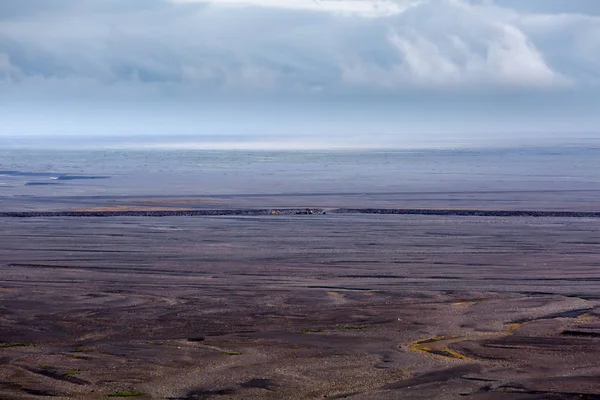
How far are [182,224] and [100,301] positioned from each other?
19254mm

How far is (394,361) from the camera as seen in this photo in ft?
57.2

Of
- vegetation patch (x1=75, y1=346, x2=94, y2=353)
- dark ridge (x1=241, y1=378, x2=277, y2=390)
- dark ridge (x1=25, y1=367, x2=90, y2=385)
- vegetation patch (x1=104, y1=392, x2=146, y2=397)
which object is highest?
vegetation patch (x1=75, y1=346, x2=94, y2=353)

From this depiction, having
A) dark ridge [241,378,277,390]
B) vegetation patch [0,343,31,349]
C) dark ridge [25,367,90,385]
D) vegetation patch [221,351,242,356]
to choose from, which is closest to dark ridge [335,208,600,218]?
vegetation patch [221,351,242,356]

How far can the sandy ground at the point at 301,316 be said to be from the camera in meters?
16.0

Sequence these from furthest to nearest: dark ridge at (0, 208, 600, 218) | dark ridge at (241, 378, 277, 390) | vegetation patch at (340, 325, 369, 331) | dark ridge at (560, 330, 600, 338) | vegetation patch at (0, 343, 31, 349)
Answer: dark ridge at (0, 208, 600, 218) → vegetation patch at (340, 325, 369, 331) → dark ridge at (560, 330, 600, 338) → vegetation patch at (0, 343, 31, 349) → dark ridge at (241, 378, 277, 390)

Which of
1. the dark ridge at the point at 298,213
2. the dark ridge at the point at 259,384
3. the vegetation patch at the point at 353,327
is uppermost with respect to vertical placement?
the dark ridge at the point at 298,213

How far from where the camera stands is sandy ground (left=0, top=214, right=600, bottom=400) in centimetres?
1605

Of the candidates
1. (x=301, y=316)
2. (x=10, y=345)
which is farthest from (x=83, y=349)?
(x=301, y=316)

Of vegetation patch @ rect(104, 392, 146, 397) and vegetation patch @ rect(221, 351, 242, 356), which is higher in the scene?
vegetation patch @ rect(221, 351, 242, 356)

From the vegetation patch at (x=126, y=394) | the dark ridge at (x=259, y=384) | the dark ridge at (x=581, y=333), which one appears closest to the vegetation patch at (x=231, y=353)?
the dark ridge at (x=259, y=384)

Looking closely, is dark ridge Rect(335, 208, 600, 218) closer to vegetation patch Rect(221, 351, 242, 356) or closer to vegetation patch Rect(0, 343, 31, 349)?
vegetation patch Rect(221, 351, 242, 356)

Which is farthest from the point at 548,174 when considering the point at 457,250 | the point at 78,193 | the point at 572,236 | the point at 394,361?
the point at 394,361

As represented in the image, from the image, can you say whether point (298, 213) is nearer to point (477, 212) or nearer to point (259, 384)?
point (477, 212)

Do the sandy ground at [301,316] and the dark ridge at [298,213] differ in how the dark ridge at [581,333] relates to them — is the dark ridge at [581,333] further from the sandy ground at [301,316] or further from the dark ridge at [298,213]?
the dark ridge at [298,213]
